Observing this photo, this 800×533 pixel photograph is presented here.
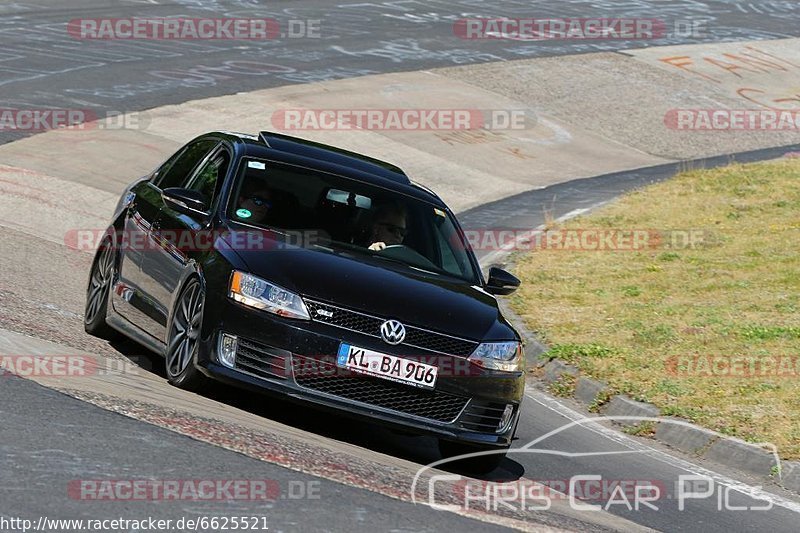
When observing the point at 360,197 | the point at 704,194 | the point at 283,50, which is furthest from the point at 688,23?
the point at 360,197

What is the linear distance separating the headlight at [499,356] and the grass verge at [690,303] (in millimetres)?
2325

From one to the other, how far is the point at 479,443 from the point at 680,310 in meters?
6.60

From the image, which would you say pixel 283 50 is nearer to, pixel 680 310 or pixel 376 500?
pixel 680 310

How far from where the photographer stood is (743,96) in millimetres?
34406

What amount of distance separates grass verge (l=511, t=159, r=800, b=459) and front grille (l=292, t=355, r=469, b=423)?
295cm

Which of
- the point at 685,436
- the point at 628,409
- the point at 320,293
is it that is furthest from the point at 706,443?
the point at 320,293

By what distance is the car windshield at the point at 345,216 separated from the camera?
9.07 m

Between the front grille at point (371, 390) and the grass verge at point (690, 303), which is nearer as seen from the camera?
the front grille at point (371, 390)

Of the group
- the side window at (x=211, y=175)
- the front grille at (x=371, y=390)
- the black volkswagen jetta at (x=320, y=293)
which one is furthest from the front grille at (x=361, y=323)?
the side window at (x=211, y=175)

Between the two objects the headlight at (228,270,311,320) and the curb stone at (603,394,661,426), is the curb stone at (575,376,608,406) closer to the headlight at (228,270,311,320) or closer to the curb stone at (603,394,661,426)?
the curb stone at (603,394,661,426)

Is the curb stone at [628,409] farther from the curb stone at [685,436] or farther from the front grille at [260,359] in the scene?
the front grille at [260,359]

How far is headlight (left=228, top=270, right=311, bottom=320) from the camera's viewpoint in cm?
798

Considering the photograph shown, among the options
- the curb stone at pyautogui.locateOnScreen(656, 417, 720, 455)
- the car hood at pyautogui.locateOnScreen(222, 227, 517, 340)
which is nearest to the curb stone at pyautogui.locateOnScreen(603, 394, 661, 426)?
the curb stone at pyautogui.locateOnScreen(656, 417, 720, 455)

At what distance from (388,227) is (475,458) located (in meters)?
1.68
